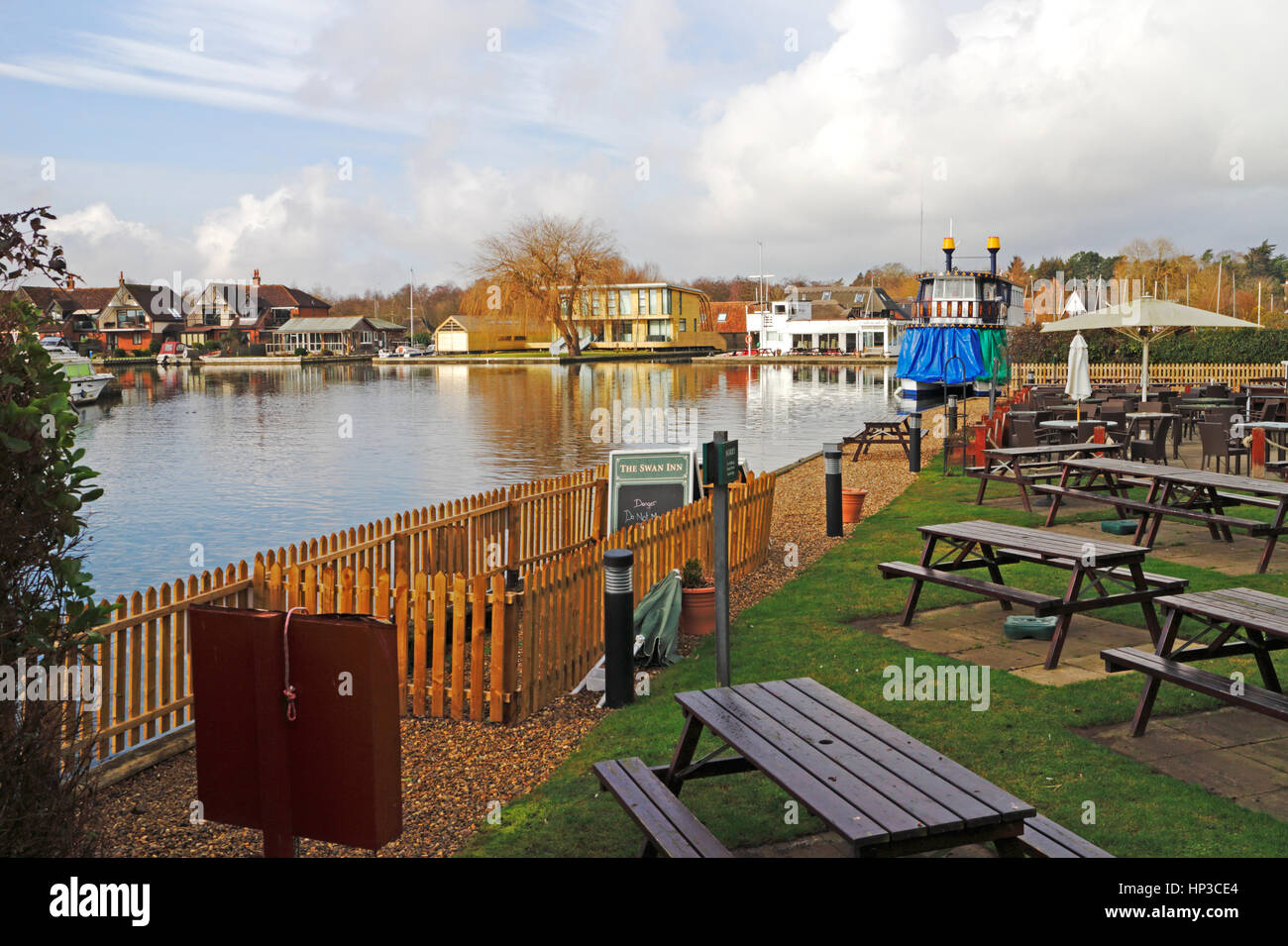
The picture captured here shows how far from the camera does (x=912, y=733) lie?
604 centimetres

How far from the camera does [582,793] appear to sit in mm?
5445

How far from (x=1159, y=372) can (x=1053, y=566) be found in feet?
105

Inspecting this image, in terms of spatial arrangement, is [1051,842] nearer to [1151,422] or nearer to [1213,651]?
[1213,651]

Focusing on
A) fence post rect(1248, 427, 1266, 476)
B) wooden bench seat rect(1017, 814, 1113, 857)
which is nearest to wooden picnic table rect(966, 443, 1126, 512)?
fence post rect(1248, 427, 1266, 476)

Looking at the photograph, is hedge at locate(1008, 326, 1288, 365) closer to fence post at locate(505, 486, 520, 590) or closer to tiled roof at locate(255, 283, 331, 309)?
fence post at locate(505, 486, 520, 590)

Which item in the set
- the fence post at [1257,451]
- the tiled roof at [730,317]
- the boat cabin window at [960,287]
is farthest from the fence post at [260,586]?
the tiled roof at [730,317]

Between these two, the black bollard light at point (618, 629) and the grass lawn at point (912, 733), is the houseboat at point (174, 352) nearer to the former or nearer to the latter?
the grass lawn at point (912, 733)

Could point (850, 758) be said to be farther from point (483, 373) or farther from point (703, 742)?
point (483, 373)

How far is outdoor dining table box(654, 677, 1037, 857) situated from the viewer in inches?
135

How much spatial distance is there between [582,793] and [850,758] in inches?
73.3

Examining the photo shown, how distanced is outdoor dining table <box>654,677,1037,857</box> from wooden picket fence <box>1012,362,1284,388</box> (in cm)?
3248
